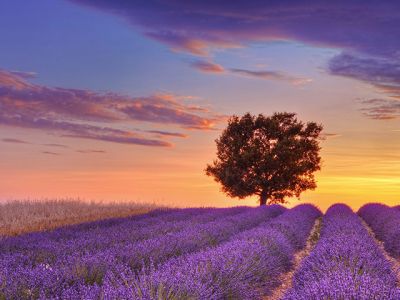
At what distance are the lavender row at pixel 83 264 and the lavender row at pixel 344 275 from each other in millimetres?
1965

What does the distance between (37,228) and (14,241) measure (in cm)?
333

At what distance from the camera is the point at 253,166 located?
23.0 meters

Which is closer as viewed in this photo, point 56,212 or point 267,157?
point 56,212

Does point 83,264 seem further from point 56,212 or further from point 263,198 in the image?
point 263,198

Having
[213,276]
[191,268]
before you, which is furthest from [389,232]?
[191,268]

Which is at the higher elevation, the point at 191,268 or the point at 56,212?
the point at 191,268

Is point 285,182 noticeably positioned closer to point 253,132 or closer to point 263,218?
point 253,132

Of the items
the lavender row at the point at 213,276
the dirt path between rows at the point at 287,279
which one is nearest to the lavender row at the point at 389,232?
the dirt path between rows at the point at 287,279

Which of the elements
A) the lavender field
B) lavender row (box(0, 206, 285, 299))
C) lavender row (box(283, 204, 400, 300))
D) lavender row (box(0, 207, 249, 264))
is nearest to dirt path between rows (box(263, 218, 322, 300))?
the lavender field

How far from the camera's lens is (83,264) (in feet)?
18.9

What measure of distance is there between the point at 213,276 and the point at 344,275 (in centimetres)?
151

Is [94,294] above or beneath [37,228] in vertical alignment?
above

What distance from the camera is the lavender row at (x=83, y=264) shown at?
495cm

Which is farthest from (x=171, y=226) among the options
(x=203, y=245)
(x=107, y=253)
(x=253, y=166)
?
(x=253, y=166)
